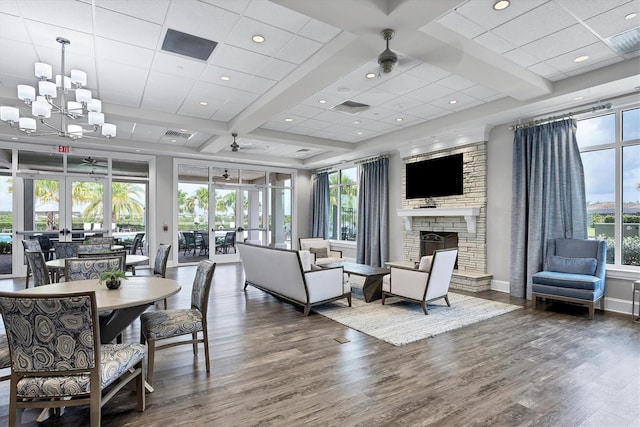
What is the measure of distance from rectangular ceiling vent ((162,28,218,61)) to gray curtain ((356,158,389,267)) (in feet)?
18.4

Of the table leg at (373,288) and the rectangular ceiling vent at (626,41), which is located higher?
the rectangular ceiling vent at (626,41)

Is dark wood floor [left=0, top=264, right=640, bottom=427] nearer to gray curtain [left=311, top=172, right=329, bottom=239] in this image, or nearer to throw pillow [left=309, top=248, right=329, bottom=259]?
throw pillow [left=309, top=248, right=329, bottom=259]

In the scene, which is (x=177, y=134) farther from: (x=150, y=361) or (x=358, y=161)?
(x=150, y=361)

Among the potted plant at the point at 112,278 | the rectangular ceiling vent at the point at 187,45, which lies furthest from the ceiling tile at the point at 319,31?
the potted plant at the point at 112,278

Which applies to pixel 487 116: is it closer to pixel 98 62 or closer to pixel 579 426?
pixel 579 426

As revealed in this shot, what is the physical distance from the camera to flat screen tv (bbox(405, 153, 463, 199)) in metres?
6.96

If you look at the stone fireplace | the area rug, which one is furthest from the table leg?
the stone fireplace

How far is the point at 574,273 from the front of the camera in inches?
193

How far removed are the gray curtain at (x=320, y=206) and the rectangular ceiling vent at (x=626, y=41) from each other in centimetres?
763

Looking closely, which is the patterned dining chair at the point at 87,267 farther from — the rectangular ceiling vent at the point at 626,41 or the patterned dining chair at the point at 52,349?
the rectangular ceiling vent at the point at 626,41

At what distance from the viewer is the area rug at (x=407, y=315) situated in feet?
13.1

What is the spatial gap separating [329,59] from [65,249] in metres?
5.09

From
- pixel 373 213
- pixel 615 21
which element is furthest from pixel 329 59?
pixel 373 213

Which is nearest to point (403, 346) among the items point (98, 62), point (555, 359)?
point (555, 359)
